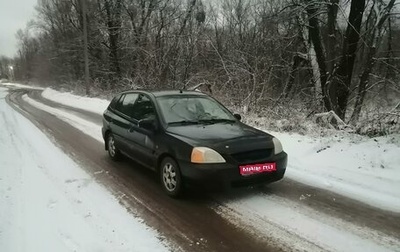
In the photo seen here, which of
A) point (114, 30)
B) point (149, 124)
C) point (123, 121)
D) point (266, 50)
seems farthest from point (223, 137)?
point (114, 30)

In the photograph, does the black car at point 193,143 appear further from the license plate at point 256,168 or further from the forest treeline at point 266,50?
the forest treeline at point 266,50

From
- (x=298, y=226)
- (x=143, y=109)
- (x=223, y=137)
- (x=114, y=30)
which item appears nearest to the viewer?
(x=298, y=226)

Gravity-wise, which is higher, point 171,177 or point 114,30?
point 114,30

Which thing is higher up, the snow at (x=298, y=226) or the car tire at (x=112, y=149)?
the car tire at (x=112, y=149)

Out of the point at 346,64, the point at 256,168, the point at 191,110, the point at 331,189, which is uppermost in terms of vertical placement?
the point at 346,64

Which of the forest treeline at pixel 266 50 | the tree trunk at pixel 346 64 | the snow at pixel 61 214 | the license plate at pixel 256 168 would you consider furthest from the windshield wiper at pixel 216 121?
the tree trunk at pixel 346 64

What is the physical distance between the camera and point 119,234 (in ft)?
14.2

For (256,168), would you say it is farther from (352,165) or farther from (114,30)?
(114,30)

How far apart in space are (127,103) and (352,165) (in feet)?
15.1

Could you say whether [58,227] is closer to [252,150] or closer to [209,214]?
[209,214]

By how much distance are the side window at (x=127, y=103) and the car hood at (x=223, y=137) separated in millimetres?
1742

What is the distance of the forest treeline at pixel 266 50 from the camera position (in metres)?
11.8

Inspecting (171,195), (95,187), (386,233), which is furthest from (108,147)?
(386,233)

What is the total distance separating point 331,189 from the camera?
5887 mm
